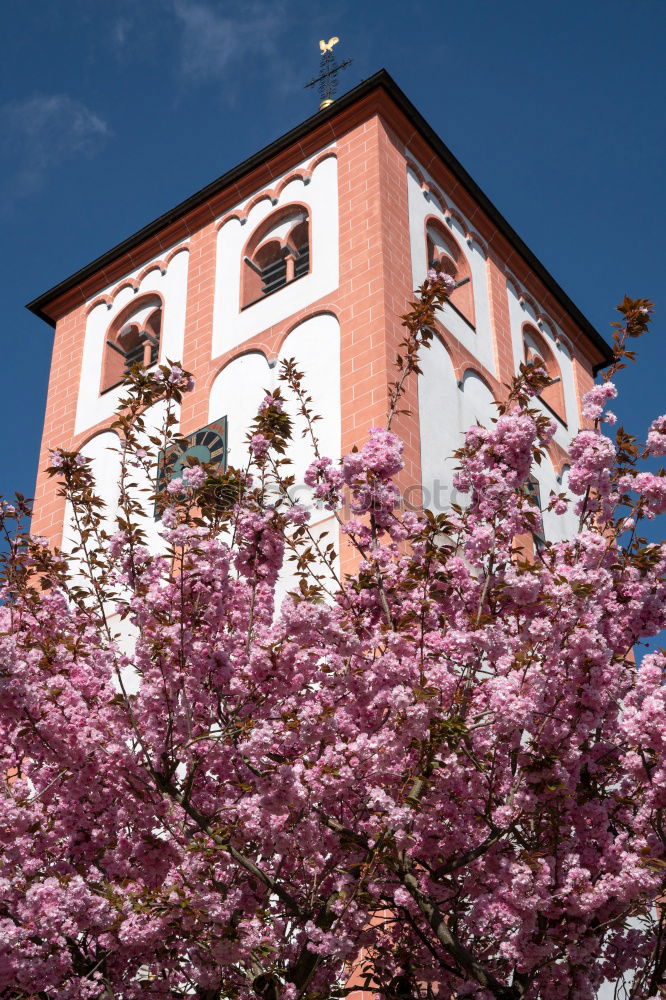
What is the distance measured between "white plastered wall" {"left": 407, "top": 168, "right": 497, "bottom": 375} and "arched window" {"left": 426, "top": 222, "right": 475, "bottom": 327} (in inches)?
3.9

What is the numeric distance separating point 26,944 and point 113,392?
39.8 ft

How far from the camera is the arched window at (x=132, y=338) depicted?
1936 cm

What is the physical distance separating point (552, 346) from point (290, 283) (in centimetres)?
570

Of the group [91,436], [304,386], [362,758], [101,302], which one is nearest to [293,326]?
[304,386]

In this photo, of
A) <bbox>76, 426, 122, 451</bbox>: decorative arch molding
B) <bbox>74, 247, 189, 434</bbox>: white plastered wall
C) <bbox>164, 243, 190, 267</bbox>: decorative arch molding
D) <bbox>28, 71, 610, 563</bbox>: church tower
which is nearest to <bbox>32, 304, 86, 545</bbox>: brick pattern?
<bbox>28, 71, 610, 563</bbox>: church tower

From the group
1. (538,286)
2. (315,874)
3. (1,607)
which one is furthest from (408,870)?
(538,286)

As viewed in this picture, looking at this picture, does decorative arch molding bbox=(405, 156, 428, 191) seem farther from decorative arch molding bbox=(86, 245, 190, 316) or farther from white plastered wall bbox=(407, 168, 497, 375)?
decorative arch molding bbox=(86, 245, 190, 316)

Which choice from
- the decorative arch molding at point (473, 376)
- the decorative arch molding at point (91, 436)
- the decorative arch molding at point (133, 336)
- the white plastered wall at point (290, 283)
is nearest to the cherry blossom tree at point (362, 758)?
the decorative arch molding at point (473, 376)

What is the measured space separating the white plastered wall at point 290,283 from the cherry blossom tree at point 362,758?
7.48 m

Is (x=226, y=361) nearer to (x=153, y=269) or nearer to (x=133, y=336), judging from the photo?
(x=133, y=336)

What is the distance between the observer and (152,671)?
809cm

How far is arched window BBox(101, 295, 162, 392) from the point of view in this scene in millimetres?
19359

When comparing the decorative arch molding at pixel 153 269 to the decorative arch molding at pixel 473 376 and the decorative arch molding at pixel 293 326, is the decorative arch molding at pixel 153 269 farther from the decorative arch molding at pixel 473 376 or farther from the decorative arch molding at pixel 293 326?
the decorative arch molding at pixel 473 376

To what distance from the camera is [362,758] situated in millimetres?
7344
